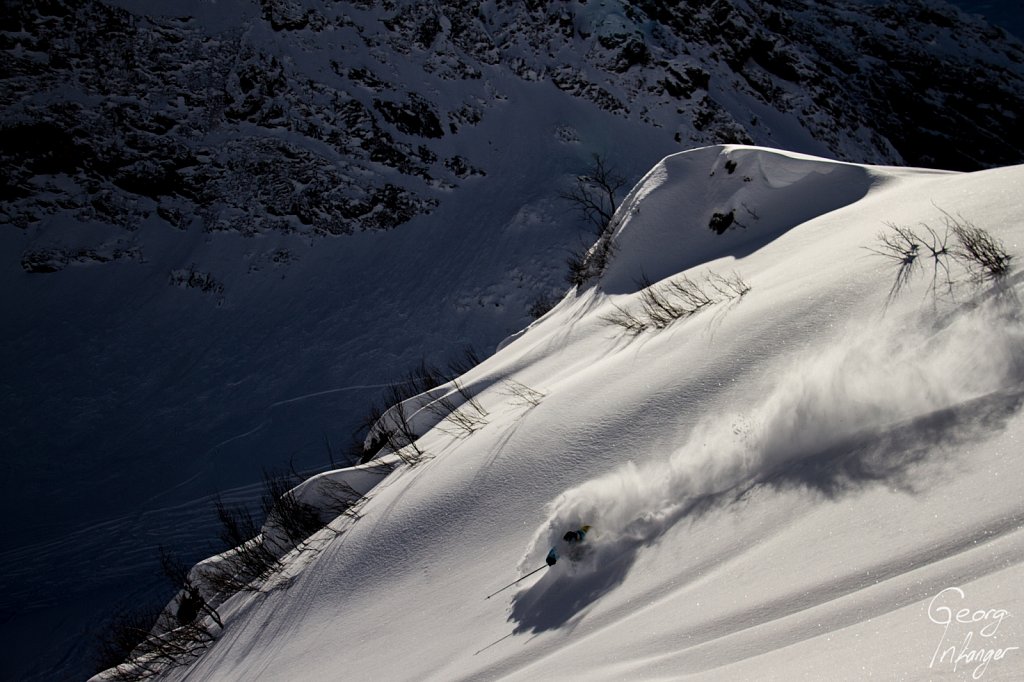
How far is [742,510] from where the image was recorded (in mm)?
5223

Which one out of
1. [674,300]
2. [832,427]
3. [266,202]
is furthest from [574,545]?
[266,202]

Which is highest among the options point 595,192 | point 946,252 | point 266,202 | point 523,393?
point 946,252

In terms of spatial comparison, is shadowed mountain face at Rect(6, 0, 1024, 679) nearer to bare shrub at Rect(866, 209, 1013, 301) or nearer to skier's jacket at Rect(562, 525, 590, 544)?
bare shrub at Rect(866, 209, 1013, 301)

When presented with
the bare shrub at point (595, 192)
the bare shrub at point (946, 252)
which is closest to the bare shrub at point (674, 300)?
the bare shrub at point (946, 252)

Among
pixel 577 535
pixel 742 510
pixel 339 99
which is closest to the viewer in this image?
pixel 742 510

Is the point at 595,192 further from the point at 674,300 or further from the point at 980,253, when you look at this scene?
the point at 980,253

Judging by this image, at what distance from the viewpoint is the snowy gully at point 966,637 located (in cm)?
299

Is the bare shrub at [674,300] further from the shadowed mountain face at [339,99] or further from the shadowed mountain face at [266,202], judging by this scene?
the shadowed mountain face at [339,99]

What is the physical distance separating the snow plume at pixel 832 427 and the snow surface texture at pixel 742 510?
0.02 m

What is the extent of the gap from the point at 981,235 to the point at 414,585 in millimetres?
6461

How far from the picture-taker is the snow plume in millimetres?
4699

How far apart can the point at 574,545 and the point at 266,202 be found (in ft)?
75.2

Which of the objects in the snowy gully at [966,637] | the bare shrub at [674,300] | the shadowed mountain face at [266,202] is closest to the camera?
the snowy gully at [966,637]

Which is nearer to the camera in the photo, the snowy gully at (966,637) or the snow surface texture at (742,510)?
the snowy gully at (966,637)
